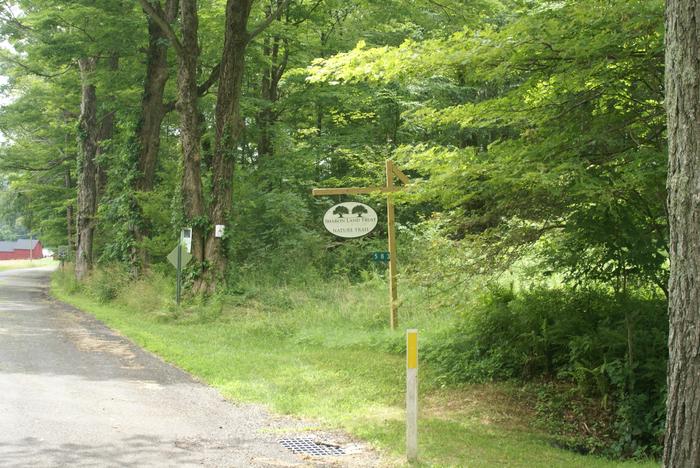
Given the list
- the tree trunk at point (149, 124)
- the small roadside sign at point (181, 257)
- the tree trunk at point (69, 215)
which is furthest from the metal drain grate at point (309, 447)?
the tree trunk at point (69, 215)

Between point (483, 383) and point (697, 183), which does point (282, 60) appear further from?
point (697, 183)

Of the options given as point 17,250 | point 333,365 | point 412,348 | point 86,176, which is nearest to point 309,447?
point 412,348

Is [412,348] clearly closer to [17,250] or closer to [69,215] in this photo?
[69,215]

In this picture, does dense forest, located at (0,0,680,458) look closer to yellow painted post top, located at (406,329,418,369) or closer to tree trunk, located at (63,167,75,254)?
yellow painted post top, located at (406,329,418,369)

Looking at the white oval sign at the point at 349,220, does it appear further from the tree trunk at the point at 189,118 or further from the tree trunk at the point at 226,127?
the tree trunk at the point at 189,118

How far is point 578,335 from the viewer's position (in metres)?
10.1

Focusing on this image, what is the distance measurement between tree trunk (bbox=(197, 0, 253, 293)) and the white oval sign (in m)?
5.81

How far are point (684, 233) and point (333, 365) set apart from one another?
25.7 feet

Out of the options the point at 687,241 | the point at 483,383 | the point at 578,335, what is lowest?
the point at 483,383

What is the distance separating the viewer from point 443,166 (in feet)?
31.4

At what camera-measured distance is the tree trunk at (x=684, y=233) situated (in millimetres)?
4570

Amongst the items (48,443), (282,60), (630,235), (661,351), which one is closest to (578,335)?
(661,351)

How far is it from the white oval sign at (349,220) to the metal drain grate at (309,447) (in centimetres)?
814

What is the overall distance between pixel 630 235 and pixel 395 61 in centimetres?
368
